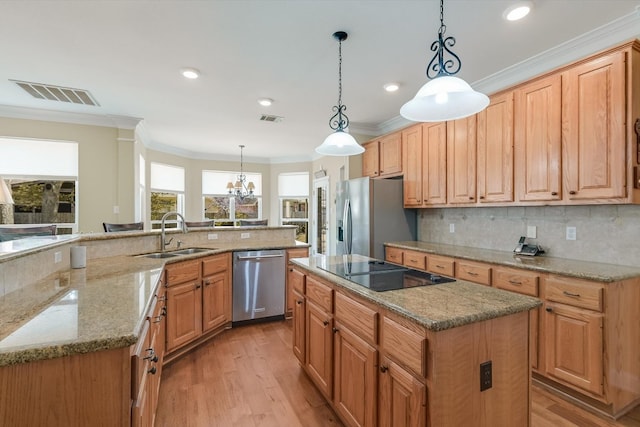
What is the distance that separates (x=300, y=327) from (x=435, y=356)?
1.41 metres

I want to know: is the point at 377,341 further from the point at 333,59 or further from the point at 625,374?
the point at 333,59

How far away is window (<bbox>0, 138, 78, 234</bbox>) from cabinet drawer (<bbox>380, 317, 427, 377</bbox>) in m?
5.07

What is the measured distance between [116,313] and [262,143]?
18.2 ft

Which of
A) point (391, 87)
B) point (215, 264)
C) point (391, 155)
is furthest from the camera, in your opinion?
point (391, 155)

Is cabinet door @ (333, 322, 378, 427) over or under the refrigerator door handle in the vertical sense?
under

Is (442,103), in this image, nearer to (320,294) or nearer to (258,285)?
(320,294)

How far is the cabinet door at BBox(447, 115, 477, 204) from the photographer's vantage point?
3.22 m

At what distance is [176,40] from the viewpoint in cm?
256

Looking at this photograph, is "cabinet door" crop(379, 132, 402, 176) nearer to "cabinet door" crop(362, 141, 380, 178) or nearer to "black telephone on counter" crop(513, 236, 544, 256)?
"cabinet door" crop(362, 141, 380, 178)

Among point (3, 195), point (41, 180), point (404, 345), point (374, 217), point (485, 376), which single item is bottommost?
point (485, 376)

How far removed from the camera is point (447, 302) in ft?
4.42

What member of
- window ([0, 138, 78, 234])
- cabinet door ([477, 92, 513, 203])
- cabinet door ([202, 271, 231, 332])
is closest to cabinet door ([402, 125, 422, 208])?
cabinet door ([477, 92, 513, 203])

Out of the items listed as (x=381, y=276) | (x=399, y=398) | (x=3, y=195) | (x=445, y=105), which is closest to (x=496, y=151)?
(x=445, y=105)

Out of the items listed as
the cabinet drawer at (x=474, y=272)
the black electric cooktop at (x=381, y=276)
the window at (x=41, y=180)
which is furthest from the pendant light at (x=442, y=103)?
the window at (x=41, y=180)
